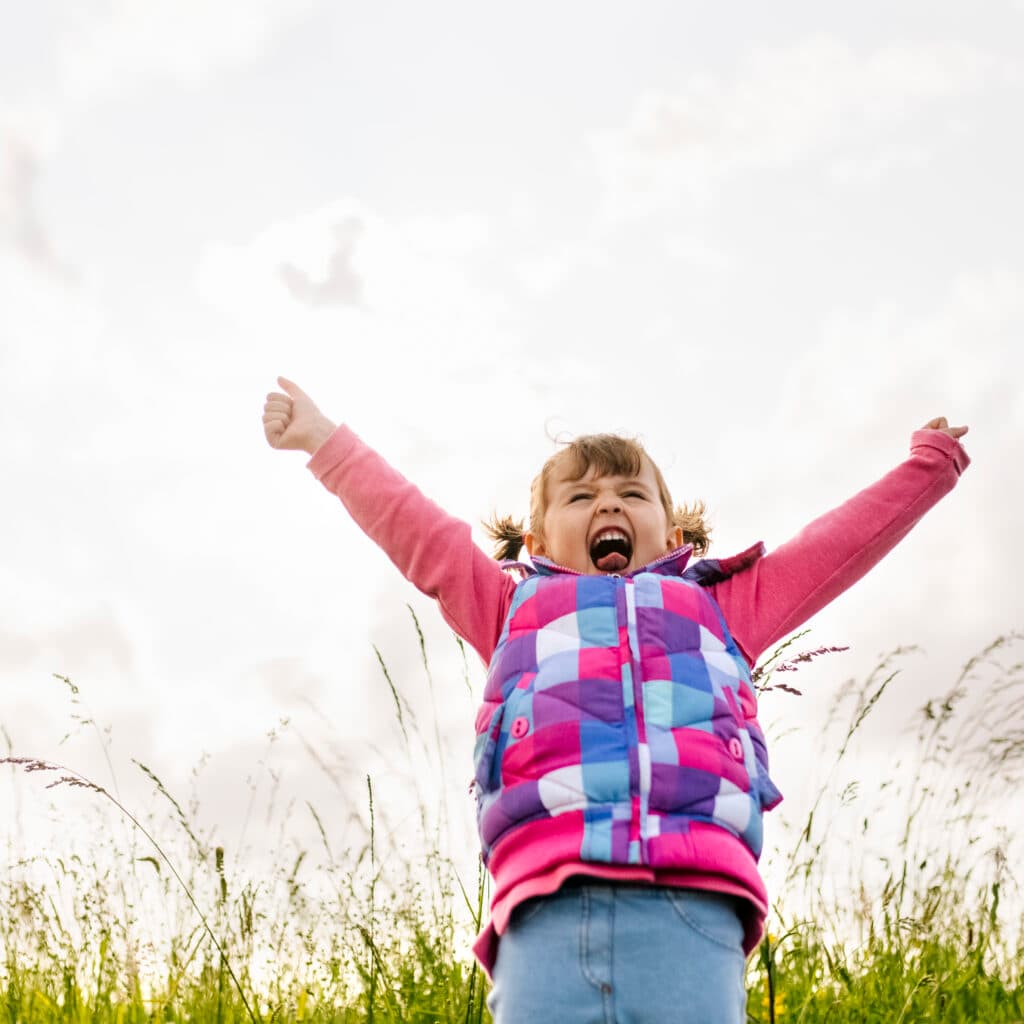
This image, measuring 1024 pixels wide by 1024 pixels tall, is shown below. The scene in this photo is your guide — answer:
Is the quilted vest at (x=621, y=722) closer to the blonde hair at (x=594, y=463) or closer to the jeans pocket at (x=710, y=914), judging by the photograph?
the jeans pocket at (x=710, y=914)

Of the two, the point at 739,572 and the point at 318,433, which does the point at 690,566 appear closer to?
the point at 739,572

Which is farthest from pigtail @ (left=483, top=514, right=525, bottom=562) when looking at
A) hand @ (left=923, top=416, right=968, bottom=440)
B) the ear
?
hand @ (left=923, top=416, right=968, bottom=440)

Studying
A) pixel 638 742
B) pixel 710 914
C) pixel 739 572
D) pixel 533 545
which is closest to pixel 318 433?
pixel 533 545

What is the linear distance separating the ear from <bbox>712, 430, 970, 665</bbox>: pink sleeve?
0.46 metres

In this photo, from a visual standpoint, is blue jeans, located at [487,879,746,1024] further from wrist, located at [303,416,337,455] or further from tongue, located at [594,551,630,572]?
wrist, located at [303,416,337,455]

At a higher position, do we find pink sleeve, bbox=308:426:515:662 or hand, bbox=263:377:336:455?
hand, bbox=263:377:336:455

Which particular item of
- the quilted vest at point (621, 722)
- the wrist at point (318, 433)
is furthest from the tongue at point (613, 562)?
the wrist at point (318, 433)

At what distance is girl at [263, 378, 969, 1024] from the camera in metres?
2.14

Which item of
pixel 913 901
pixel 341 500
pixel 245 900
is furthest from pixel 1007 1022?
pixel 341 500

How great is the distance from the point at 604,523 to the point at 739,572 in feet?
1.09

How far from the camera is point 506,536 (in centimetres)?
348

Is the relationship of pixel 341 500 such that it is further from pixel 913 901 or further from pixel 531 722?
pixel 913 901

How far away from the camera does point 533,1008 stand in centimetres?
212

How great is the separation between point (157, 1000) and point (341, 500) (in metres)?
1.93
